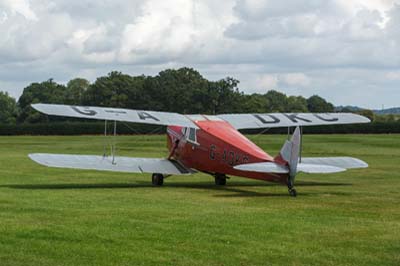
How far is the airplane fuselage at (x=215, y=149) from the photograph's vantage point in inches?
683

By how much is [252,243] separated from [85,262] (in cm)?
236

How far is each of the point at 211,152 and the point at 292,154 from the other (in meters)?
3.16

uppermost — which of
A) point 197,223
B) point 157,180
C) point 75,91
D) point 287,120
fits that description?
point 75,91

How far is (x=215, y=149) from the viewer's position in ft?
60.9

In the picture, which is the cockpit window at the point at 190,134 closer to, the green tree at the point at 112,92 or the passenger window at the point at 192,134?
the passenger window at the point at 192,134

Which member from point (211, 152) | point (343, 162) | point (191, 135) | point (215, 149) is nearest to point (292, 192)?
point (215, 149)

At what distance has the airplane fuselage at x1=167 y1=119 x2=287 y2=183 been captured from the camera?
1734cm

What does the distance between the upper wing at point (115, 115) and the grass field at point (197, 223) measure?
1648 millimetres

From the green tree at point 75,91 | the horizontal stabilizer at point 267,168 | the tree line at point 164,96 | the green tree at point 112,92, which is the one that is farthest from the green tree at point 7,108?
the horizontal stabilizer at point 267,168

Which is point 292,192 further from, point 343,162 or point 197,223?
point 197,223

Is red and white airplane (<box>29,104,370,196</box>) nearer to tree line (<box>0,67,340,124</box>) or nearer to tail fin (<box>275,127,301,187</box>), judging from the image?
tail fin (<box>275,127,301,187</box>)

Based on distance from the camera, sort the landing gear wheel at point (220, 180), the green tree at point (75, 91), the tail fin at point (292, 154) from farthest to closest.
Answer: the green tree at point (75, 91), the landing gear wheel at point (220, 180), the tail fin at point (292, 154)

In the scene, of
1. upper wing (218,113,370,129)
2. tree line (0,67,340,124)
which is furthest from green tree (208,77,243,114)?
upper wing (218,113,370,129)

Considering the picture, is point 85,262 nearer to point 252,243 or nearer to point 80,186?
point 252,243
